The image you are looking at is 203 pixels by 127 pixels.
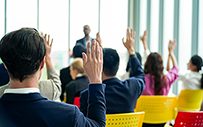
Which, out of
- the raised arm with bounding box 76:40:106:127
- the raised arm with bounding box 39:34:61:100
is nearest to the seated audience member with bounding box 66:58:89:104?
the raised arm with bounding box 39:34:61:100

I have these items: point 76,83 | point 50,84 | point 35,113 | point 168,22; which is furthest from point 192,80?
point 35,113

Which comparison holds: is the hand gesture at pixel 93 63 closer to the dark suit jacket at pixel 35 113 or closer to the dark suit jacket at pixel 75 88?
the dark suit jacket at pixel 35 113

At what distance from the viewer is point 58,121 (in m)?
0.82

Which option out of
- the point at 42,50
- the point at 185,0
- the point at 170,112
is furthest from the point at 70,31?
the point at 42,50

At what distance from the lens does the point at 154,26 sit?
6.42m

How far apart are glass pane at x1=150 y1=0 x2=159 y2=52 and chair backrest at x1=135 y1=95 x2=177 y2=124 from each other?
12.6ft

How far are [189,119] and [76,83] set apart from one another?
1598mm

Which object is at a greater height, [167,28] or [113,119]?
[167,28]

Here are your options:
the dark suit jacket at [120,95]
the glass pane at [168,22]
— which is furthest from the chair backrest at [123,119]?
the glass pane at [168,22]

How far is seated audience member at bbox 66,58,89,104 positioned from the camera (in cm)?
294

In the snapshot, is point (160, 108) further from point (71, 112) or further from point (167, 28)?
point (167, 28)

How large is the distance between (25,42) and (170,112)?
2353 mm

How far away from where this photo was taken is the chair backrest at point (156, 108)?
97.5 inches

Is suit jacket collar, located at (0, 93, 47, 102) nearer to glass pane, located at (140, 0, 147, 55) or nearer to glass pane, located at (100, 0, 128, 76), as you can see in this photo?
glass pane, located at (100, 0, 128, 76)
